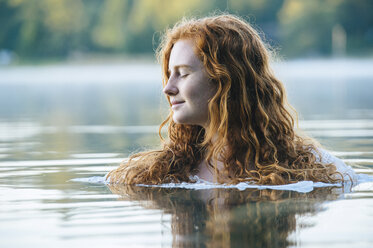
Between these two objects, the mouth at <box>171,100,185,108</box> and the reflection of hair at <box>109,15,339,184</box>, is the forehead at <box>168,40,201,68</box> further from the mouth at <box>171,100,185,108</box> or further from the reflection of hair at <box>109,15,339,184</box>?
the mouth at <box>171,100,185,108</box>

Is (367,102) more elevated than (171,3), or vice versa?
(171,3)

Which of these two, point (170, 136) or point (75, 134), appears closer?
point (170, 136)

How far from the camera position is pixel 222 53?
409 centimetres

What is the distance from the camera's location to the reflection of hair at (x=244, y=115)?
4.05m

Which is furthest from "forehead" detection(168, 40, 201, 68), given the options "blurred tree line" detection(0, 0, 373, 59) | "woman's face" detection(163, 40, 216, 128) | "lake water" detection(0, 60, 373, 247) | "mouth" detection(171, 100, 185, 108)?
"blurred tree line" detection(0, 0, 373, 59)

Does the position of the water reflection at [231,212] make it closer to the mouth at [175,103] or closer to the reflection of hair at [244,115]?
the reflection of hair at [244,115]

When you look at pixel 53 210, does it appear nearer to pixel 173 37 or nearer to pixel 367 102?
pixel 173 37

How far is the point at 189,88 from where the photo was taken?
407cm

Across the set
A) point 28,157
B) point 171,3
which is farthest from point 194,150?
point 171,3

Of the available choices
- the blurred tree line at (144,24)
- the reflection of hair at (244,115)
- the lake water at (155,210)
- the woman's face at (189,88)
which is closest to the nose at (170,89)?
the woman's face at (189,88)

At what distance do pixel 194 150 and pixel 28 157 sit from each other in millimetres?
2226

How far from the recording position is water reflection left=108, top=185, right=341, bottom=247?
2.73 m

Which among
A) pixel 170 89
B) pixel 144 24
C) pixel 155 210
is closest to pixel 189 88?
pixel 170 89

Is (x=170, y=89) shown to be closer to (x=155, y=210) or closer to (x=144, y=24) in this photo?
(x=155, y=210)
